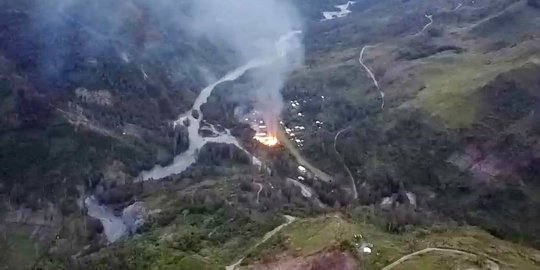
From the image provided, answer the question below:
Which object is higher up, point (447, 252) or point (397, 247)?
point (397, 247)

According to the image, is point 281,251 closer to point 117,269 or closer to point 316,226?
point 316,226

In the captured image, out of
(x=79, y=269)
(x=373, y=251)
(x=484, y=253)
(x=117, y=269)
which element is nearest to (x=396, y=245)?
(x=373, y=251)

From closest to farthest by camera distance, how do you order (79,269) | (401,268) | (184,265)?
1. (401,268)
2. (184,265)
3. (79,269)

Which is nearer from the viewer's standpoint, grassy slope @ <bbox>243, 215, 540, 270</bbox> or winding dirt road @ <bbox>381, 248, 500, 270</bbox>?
winding dirt road @ <bbox>381, 248, 500, 270</bbox>

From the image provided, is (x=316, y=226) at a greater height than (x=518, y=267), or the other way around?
(x=316, y=226)

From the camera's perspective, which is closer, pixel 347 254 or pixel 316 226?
pixel 347 254

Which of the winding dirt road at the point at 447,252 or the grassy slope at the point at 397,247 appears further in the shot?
the grassy slope at the point at 397,247

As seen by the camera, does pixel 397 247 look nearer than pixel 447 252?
No

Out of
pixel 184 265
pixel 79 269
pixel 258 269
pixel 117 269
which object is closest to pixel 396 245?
pixel 258 269

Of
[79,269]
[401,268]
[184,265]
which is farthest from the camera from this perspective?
[79,269]
